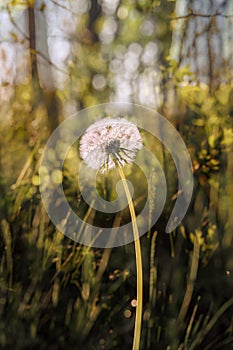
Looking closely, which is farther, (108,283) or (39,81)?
(39,81)

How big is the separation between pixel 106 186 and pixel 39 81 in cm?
77

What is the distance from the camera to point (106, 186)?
1.37 m

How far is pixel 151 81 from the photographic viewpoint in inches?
73.4

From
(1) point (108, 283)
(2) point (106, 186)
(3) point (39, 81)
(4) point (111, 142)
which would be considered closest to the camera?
(4) point (111, 142)

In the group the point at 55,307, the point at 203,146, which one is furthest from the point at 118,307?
the point at 203,146

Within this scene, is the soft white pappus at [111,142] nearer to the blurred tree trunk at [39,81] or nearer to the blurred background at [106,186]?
the blurred background at [106,186]

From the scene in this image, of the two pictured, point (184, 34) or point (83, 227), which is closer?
point (83, 227)

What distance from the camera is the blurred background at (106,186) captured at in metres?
1.11

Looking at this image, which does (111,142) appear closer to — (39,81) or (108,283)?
(108,283)

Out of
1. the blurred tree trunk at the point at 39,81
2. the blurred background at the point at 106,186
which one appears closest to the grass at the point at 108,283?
the blurred background at the point at 106,186

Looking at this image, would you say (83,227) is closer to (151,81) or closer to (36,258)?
(36,258)

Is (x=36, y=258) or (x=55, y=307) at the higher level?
(x=36, y=258)

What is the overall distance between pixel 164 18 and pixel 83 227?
855 mm

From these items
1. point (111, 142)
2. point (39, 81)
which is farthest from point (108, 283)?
point (39, 81)
